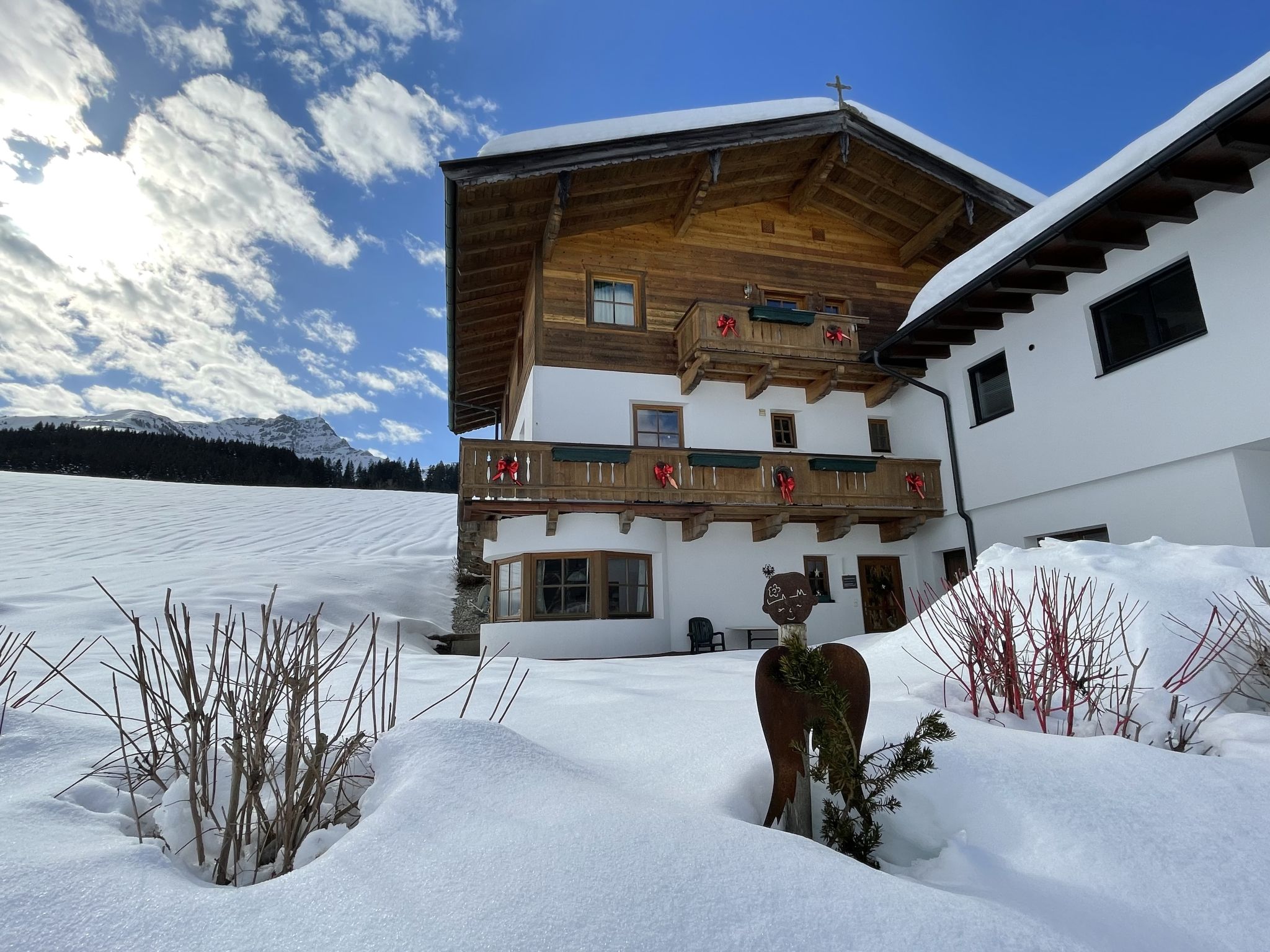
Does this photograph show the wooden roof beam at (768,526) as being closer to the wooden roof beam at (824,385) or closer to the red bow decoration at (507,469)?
the wooden roof beam at (824,385)

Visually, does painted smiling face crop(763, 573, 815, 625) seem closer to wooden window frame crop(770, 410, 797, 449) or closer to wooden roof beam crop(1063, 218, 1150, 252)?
wooden roof beam crop(1063, 218, 1150, 252)

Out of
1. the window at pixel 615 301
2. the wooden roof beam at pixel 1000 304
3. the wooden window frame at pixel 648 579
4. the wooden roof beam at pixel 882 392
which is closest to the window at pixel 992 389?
the wooden roof beam at pixel 1000 304

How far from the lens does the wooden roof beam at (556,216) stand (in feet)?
40.1

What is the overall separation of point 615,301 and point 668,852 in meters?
13.0

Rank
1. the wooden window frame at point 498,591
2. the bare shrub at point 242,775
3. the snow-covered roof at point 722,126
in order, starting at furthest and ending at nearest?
1. the wooden window frame at point 498,591
2. the snow-covered roof at point 722,126
3. the bare shrub at point 242,775

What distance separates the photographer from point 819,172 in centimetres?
1474

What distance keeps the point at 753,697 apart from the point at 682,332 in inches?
388

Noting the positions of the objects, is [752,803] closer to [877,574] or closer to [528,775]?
[528,775]

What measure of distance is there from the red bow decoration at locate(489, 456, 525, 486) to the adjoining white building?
44mm

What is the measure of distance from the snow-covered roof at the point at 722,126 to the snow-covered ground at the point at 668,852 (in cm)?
1016

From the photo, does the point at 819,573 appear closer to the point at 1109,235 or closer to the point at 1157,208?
the point at 1109,235

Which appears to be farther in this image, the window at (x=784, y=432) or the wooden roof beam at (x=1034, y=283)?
the window at (x=784, y=432)

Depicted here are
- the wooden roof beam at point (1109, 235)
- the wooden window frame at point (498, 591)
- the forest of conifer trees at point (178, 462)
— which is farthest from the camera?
the forest of conifer trees at point (178, 462)

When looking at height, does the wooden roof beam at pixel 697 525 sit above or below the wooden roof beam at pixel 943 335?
below
